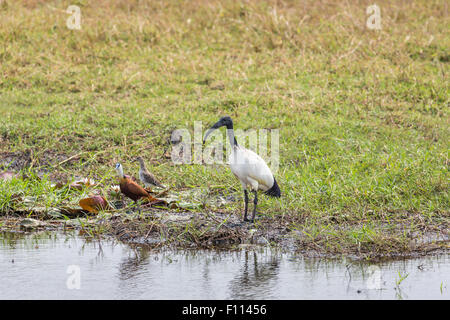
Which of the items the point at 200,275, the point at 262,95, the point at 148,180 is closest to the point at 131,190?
the point at 148,180

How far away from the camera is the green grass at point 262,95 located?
774 cm

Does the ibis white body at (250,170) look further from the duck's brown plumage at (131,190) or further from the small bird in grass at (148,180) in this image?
the small bird in grass at (148,180)

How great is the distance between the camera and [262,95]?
1139cm

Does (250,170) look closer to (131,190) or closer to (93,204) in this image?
(131,190)

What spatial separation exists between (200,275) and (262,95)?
6.10 metres

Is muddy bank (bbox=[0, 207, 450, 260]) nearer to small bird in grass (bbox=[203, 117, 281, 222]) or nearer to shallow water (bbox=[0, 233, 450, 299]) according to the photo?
shallow water (bbox=[0, 233, 450, 299])

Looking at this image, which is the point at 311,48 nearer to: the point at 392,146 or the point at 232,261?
the point at 392,146

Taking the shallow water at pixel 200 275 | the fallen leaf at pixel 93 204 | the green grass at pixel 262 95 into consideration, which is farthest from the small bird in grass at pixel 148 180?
the shallow water at pixel 200 275

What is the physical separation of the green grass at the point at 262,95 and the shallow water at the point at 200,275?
1.91 ft

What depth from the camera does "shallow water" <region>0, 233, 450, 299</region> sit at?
17.1 ft

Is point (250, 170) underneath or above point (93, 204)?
above

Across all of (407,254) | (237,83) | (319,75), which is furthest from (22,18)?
(407,254)

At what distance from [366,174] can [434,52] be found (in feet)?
18.1

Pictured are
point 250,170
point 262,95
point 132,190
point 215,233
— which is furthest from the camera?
point 262,95
